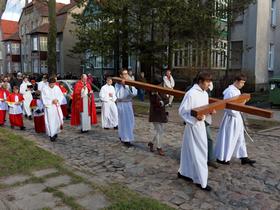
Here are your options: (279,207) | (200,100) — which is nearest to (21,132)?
(200,100)

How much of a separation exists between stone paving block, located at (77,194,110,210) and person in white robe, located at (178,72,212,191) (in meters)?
1.57

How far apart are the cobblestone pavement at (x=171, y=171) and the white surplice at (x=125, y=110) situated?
33cm

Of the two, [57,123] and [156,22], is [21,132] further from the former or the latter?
[156,22]

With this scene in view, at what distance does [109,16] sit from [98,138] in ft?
42.6

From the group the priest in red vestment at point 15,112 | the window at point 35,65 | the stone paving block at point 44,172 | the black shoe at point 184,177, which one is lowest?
the stone paving block at point 44,172

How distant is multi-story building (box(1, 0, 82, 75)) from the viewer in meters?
46.8

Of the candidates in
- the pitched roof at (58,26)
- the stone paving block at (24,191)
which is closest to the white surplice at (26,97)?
the stone paving block at (24,191)

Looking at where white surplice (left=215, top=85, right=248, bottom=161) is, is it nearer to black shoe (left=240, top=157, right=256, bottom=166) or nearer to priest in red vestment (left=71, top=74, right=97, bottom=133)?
black shoe (left=240, top=157, right=256, bottom=166)

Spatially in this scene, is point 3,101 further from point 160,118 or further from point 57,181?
point 57,181

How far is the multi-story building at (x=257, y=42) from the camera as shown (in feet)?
84.6

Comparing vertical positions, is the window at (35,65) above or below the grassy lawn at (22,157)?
above

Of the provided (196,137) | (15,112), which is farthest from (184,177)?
(15,112)

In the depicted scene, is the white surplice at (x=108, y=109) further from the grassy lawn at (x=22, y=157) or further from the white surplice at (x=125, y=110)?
the grassy lawn at (x=22, y=157)

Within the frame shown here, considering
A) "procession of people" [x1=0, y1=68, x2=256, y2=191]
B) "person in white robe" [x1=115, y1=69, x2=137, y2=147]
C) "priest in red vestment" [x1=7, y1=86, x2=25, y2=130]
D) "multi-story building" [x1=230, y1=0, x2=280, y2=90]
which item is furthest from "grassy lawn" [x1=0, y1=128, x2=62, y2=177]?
"multi-story building" [x1=230, y1=0, x2=280, y2=90]
